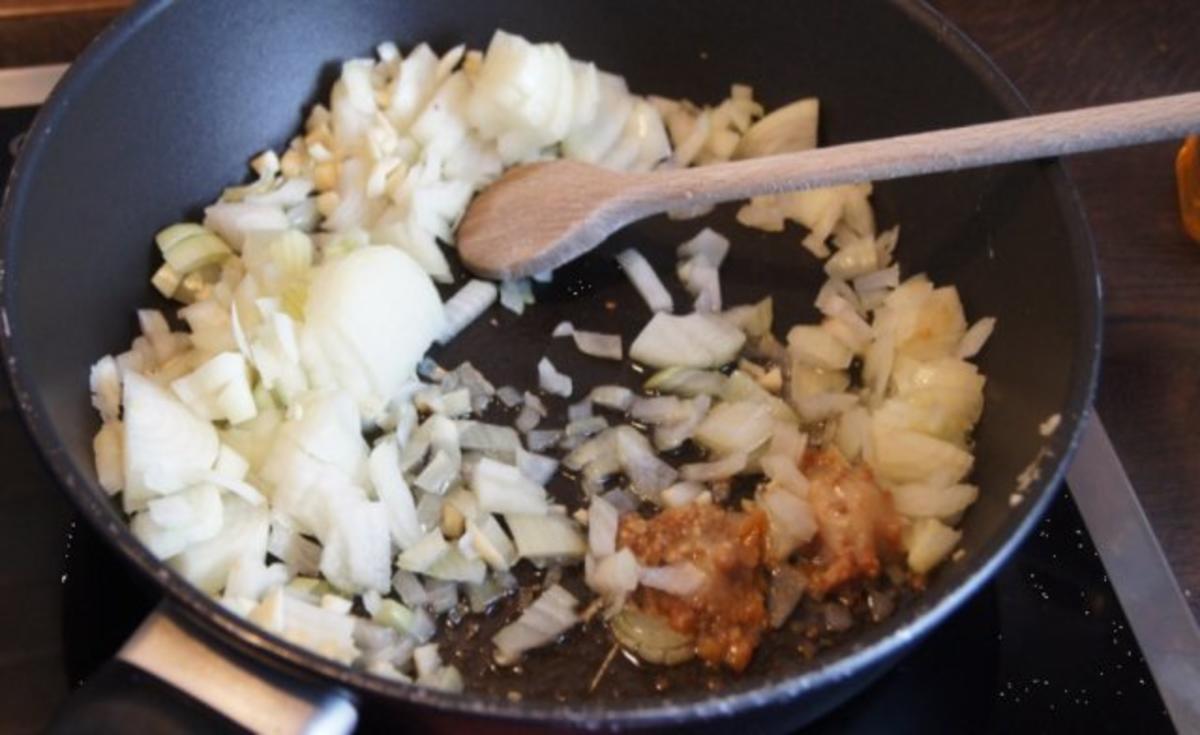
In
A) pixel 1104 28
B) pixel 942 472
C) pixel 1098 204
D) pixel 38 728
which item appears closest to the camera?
pixel 38 728

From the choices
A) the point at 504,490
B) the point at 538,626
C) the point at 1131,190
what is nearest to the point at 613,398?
the point at 504,490

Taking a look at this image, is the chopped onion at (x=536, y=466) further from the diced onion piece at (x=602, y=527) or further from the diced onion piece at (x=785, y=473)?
the diced onion piece at (x=785, y=473)

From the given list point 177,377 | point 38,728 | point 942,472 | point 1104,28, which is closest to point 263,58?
point 177,377

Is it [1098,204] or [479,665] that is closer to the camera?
[479,665]

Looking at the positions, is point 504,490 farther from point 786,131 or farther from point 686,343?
point 786,131

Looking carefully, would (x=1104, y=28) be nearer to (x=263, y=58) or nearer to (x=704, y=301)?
(x=704, y=301)

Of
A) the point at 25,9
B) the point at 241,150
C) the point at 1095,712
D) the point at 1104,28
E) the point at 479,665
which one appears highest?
the point at 25,9

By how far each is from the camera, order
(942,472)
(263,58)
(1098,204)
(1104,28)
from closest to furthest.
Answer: (942,472) < (263,58) < (1098,204) < (1104,28)
